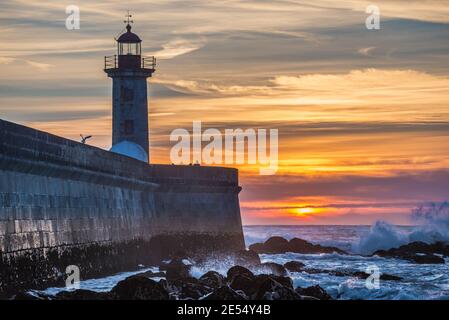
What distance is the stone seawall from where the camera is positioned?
20531 millimetres

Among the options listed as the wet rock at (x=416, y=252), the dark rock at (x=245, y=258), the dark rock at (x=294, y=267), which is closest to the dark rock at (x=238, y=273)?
the dark rock at (x=245, y=258)

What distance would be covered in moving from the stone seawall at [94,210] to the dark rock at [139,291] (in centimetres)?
184

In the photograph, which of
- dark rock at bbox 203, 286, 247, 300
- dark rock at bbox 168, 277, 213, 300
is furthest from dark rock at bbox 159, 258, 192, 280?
dark rock at bbox 203, 286, 247, 300

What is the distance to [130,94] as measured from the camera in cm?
3878

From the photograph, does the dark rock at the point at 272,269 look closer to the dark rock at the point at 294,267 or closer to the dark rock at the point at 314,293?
the dark rock at the point at 294,267

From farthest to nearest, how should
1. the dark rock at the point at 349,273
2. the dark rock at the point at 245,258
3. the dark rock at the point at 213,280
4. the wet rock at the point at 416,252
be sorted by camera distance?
the wet rock at the point at 416,252 → the dark rock at the point at 245,258 → the dark rock at the point at 349,273 → the dark rock at the point at 213,280

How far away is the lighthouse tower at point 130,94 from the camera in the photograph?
127 feet

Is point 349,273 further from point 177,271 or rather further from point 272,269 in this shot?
point 177,271

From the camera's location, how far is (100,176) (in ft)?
90.3

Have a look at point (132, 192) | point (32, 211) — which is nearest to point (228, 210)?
point (132, 192)

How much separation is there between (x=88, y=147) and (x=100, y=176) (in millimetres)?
1314
